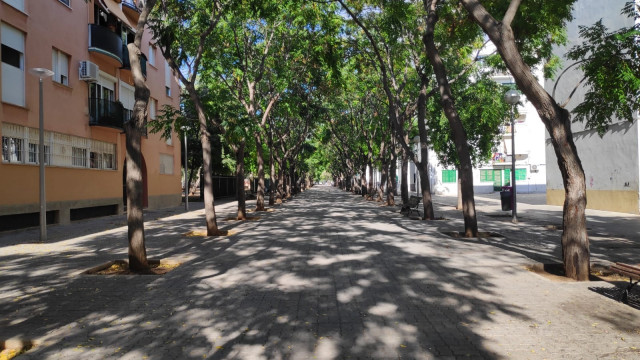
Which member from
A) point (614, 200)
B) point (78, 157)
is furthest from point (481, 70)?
point (78, 157)

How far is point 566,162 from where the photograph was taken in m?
6.95

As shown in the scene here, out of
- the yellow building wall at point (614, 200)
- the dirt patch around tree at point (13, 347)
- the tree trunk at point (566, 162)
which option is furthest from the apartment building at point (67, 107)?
the yellow building wall at point (614, 200)

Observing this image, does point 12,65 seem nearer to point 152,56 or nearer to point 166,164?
point 152,56

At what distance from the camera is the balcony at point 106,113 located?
18.9 metres

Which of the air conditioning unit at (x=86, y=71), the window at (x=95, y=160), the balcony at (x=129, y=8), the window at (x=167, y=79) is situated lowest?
the window at (x=95, y=160)

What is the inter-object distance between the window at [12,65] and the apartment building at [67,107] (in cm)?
3

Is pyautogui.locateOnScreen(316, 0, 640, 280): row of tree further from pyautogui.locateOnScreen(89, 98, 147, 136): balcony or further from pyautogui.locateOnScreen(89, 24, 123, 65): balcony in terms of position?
pyautogui.locateOnScreen(89, 98, 147, 136): balcony

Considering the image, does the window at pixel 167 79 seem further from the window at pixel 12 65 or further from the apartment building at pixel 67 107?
the window at pixel 12 65

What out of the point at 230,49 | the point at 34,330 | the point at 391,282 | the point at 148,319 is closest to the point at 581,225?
the point at 391,282

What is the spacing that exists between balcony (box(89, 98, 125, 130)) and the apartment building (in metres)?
0.04

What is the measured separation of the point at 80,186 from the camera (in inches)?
704

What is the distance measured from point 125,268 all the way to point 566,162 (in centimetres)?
792

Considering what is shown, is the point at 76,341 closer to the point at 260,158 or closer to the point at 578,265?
the point at 578,265

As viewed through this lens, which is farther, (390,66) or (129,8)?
(129,8)
